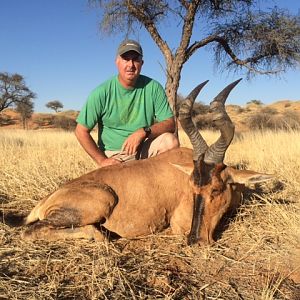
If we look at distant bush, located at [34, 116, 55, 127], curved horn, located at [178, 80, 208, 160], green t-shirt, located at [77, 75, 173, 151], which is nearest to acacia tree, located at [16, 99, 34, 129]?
distant bush, located at [34, 116, 55, 127]

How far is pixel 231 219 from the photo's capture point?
506 cm

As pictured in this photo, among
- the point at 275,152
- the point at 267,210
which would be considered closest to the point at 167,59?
the point at 275,152

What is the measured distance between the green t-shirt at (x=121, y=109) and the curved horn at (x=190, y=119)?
59.5 inches

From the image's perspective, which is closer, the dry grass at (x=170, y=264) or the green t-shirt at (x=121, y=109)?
the dry grass at (x=170, y=264)

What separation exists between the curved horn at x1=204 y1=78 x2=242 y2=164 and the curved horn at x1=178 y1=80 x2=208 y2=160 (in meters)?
0.27

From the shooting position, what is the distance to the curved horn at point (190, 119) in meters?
4.77

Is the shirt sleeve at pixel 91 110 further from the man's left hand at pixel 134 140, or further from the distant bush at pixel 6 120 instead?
the distant bush at pixel 6 120

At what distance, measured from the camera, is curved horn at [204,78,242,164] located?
454 cm

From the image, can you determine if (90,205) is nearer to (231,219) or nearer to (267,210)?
(231,219)

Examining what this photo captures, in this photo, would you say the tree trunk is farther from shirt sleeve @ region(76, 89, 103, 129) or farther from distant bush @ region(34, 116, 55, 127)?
distant bush @ region(34, 116, 55, 127)

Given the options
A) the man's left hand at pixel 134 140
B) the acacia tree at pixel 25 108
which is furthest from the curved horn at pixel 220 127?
the acacia tree at pixel 25 108

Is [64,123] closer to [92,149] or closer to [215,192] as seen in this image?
[92,149]

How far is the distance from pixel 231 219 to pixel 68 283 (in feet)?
8.01

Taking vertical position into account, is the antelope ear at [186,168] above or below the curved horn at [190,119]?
below
